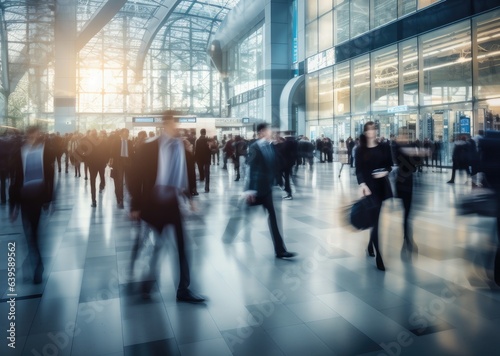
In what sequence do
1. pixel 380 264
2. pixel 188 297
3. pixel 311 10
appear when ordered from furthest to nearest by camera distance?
pixel 311 10 < pixel 380 264 < pixel 188 297

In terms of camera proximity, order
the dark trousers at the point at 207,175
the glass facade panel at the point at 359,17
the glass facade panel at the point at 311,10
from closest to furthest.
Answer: the dark trousers at the point at 207,175
the glass facade panel at the point at 359,17
the glass facade panel at the point at 311,10

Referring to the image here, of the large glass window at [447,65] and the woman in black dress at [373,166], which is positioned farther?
the large glass window at [447,65]

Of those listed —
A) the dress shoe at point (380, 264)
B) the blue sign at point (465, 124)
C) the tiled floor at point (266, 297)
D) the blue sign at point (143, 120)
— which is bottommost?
the tiled floor at point (266, 297)

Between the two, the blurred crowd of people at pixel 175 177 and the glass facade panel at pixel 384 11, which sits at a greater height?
the glass facade panel at pixel 384 11

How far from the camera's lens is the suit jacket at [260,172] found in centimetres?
565

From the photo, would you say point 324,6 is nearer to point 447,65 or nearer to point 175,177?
point 447,65

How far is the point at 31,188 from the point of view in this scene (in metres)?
4.68

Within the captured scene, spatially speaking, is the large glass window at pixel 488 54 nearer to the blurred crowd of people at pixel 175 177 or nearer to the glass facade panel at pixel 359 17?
the glass facade panel at pixel 359 17

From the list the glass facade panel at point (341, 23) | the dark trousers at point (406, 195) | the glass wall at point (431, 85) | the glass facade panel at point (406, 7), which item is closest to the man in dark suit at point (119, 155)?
the dark trousers at point (406, 195)

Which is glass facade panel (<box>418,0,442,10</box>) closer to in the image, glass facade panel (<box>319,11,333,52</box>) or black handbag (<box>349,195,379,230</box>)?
glass facade panel (<box>319,11,333,52</box>)

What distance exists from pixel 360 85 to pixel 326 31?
557 centimetres

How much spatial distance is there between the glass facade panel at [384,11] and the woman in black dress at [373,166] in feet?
63.8

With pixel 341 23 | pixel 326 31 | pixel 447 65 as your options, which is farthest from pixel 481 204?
pixel 326 31

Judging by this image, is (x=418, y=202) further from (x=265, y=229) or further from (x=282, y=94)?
(x=282, y=94)
